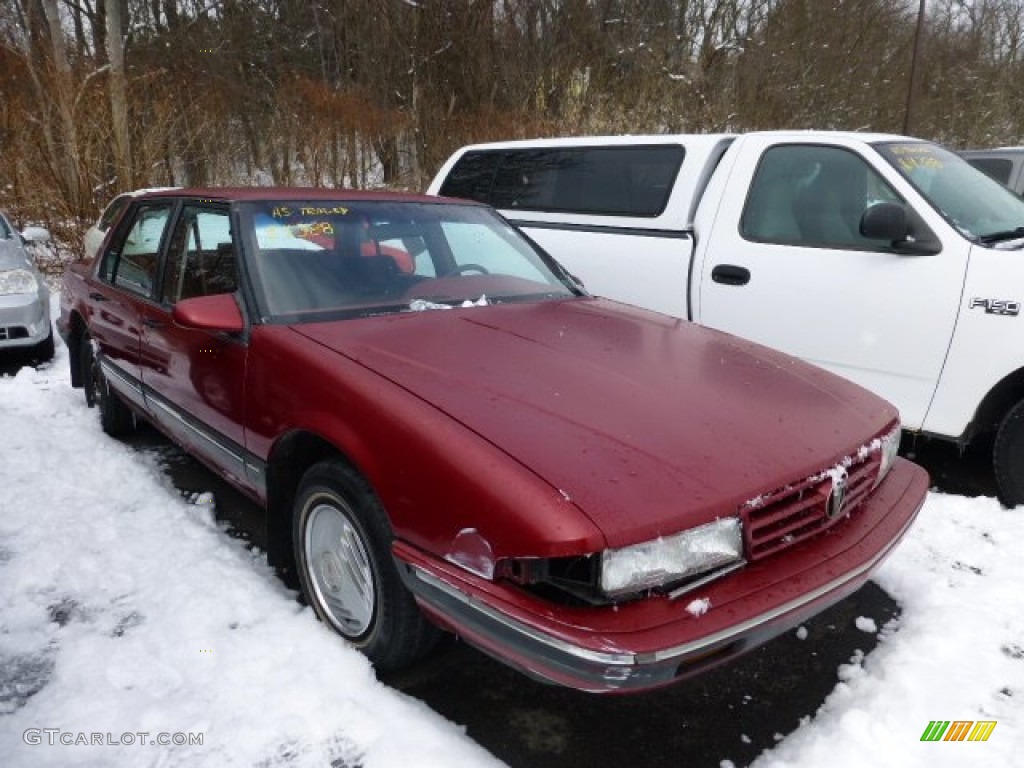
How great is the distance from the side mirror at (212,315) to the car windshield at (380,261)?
10 centimetres

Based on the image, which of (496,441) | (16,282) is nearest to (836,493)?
(496,441)

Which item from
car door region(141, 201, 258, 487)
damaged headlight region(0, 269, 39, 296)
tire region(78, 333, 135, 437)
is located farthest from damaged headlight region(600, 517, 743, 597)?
damaged headlight region(0, 269, 39, 296)

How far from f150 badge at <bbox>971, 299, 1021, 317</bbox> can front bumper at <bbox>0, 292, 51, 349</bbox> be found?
21.7ft

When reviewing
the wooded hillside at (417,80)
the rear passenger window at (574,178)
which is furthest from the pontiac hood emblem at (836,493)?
the wooded hillside at (417,80)

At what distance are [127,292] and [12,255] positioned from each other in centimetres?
345

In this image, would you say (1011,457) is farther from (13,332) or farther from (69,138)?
(69,138)

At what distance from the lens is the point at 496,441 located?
6.29 ft

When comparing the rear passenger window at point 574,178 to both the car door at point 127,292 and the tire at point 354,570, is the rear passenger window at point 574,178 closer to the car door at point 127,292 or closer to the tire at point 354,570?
the car door at point 127,292

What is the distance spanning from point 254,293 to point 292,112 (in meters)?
14.2

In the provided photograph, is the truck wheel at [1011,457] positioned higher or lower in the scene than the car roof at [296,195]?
lower

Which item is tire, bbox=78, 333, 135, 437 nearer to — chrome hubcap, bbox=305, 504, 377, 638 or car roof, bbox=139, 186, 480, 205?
car roof, bbox=139, 186, 480, 205

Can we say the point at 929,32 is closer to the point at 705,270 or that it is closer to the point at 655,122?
the point at 655,122

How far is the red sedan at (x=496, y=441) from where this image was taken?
1759 millimetres

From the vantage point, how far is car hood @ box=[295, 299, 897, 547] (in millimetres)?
1834
